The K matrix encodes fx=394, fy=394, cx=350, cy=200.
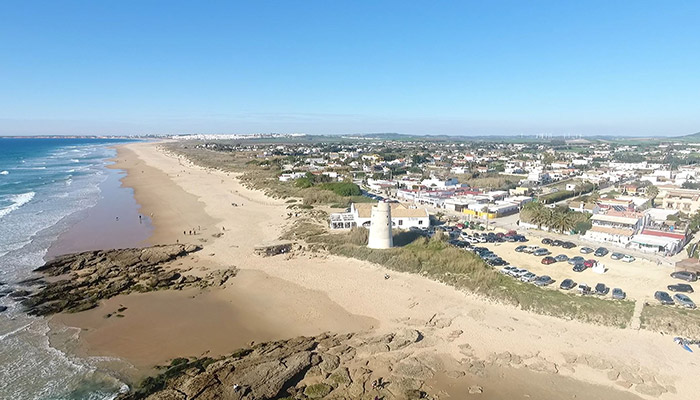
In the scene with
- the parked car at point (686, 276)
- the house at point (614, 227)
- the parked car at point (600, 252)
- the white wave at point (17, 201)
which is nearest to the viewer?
the parked car at point (686, 276)

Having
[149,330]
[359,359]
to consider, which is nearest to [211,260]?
[149,330]

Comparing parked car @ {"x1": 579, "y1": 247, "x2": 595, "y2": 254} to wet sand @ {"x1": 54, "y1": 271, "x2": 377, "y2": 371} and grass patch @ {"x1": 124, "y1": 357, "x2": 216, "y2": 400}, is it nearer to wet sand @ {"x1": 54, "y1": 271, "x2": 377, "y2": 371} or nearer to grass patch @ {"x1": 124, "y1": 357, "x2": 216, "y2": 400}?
wet sand @ {"x1": 54, "y1": 271, "x2": 377, "y2": 371}

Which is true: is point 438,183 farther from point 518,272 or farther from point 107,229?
point 107,229

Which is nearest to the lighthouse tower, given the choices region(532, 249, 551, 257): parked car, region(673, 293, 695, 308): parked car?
region(532, 249, 551, 257): parked car

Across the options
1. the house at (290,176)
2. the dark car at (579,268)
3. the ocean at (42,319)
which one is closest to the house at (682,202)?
the dark car at (579,268)

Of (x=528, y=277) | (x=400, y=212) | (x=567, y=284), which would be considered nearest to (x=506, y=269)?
(x=528, y=277)

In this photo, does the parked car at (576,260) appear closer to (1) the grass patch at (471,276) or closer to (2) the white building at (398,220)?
(1) the grass patch at (471,276)

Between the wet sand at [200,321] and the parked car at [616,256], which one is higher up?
the parked car at [616,256]
